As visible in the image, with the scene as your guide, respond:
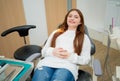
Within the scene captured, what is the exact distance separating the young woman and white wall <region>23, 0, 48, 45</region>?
45.9 inches

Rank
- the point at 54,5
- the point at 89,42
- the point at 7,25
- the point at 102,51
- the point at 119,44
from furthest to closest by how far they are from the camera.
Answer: the point at 54,5
the point at 102,51
the point at 7,25
the point at 89,42
the point at 119,44

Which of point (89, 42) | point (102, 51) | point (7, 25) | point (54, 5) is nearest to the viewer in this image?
point (89, 42)

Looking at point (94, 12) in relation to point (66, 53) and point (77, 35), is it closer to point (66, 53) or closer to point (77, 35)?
point (77, 35)

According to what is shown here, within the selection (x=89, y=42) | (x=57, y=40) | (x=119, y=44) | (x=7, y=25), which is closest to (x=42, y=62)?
(x=57, y=40)

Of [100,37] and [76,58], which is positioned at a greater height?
[76,58]

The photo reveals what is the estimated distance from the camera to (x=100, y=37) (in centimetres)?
319

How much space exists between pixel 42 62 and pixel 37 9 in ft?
5.12

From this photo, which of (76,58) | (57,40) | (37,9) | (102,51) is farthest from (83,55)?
(37,9)

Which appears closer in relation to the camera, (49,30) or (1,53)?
(1,53)

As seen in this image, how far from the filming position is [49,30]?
3.24 m

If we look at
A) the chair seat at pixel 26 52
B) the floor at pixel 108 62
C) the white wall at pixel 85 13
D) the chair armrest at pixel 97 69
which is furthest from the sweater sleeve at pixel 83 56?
the white wall at pixel 85 13

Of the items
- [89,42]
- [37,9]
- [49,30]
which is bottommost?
[49,30]

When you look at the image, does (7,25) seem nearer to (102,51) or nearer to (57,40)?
(57,40)

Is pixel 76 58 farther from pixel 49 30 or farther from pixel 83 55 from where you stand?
pixel 49 30
